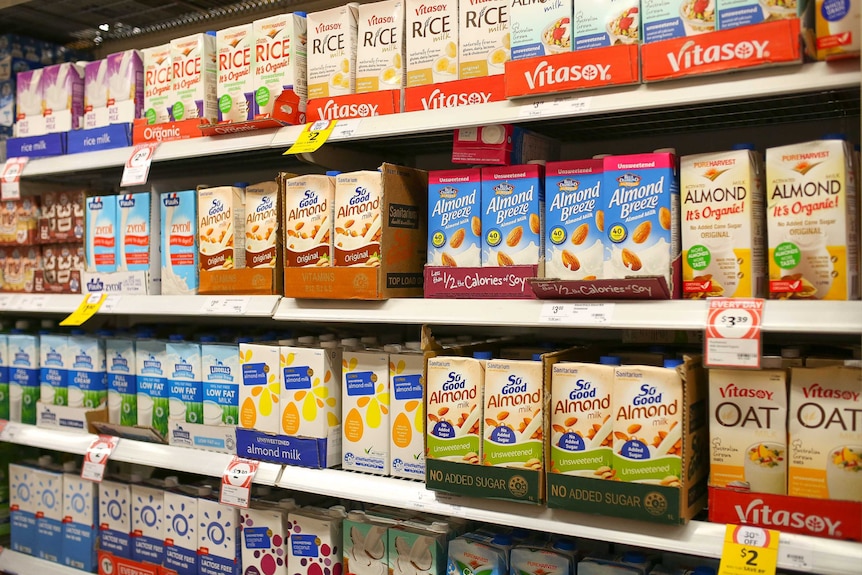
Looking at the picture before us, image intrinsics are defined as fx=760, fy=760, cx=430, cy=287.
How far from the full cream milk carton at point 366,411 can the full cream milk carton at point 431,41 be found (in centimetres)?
70

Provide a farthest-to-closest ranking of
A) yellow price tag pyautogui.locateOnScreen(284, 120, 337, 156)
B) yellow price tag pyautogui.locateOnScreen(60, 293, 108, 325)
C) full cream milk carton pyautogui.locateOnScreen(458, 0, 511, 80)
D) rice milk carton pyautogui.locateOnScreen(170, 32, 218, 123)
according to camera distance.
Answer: yellow price tag pyautogui.locateOnScreen(60, 293, 108, 325)
rice milk carton pyautogui.locateOnScreen(170, 32, 218, 123)
yellow price tag pyautogui.locateOnScreen(284, 120, 337, 156)
full cream milk carton pyautogui.locateOnScreen(458, 0, 511, 80)

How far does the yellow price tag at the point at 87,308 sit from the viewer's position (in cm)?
231

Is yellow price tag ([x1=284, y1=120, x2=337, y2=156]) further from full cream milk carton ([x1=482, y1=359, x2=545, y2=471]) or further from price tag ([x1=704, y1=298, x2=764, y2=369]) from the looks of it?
price tag ([x1=704, y1=298, x2=764, y2=369])

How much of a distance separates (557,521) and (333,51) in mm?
1285

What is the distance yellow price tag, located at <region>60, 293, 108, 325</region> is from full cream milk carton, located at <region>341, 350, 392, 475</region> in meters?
0.91

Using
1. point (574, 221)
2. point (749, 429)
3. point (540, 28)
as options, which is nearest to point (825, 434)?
point (749, 429)

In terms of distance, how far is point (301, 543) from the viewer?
6.48ft

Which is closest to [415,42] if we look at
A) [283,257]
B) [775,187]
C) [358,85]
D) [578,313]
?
[358,85]

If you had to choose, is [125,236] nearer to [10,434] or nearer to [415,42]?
[10,434]

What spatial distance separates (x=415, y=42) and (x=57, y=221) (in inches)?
57.3

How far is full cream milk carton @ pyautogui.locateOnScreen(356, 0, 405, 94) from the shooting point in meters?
1.91

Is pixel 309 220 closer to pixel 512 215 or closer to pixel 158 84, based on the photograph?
pixel 512 215

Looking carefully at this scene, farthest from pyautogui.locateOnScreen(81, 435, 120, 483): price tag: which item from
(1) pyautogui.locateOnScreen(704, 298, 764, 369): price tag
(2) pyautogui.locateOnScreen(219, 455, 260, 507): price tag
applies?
(1) pyautogui.locateOnScreen(704, 298, 764, 369): price tag

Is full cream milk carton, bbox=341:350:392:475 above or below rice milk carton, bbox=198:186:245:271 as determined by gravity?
below
